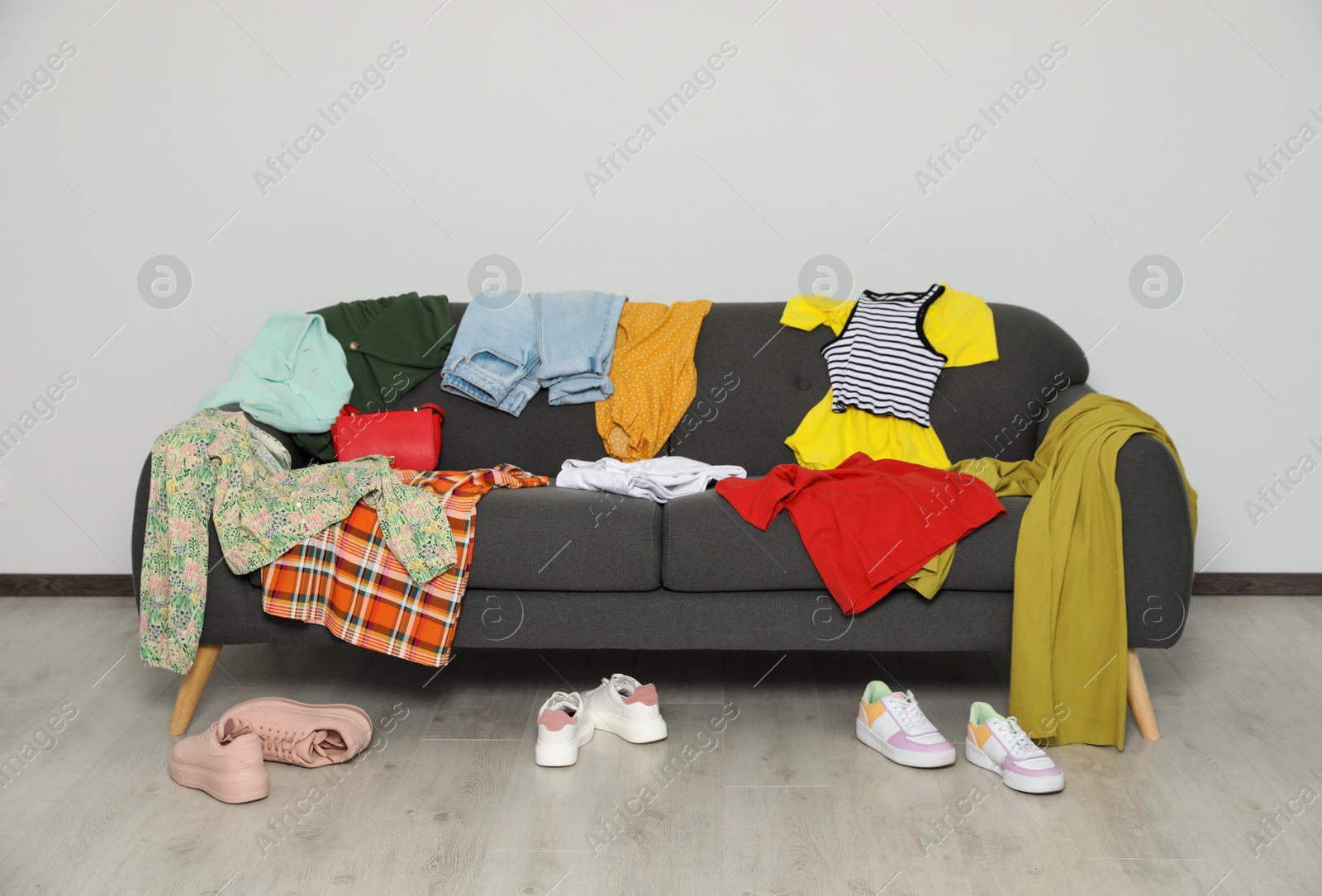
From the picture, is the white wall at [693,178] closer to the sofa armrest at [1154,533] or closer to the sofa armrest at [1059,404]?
the sofa armrest at [1059,404]

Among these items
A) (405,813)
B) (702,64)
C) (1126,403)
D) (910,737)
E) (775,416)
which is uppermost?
(702,64)

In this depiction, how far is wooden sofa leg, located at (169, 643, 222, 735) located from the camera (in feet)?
7.38

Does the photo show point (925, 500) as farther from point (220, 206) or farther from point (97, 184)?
point (97, 184)

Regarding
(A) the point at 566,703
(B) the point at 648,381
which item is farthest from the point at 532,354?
(A) the point at 566,703

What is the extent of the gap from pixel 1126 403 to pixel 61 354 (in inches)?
114

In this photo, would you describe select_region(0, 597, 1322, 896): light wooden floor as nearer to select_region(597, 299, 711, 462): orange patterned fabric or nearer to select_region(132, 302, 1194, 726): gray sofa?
select_region(132, 302, 1194, 726): gray sofa

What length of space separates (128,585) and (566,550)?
5.70 feet

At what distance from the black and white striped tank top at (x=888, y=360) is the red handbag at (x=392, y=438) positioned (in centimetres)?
103

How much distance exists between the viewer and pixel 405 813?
1913 millimetres

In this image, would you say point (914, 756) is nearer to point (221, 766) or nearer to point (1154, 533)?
point (1154, 533)

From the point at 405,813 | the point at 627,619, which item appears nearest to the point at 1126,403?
the point at 627,619

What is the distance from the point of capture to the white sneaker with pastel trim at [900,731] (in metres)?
2.05

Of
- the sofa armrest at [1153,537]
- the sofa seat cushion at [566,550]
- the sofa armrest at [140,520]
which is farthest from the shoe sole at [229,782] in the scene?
the sofa armrest at [1153,537]

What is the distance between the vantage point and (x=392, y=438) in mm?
2637
